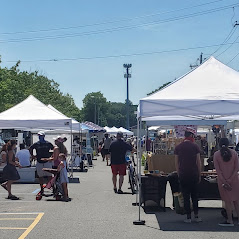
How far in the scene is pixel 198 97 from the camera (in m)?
9.57

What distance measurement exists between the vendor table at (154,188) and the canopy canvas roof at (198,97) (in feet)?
4.85

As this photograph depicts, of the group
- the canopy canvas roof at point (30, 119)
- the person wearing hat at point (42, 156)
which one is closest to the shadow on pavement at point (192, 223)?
the person wearing hat at point (42, 156)

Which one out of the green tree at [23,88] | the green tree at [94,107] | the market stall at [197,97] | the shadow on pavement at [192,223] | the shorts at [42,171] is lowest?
the shadow on pavement at [192,223]

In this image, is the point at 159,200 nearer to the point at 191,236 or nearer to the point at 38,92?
the point at 191,236

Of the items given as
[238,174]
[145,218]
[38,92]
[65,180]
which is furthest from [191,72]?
[38,92]

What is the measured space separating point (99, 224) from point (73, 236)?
112 centimetres

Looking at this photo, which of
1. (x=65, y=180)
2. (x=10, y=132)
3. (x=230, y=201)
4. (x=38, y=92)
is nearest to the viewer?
(x=230, y=201)

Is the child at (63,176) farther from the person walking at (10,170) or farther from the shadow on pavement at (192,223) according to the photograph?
the shadow on pavement at (192,223)

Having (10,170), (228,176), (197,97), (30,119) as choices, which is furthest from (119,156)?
(228,176)

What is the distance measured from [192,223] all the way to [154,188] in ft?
5.23

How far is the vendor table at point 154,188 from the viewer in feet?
34.6

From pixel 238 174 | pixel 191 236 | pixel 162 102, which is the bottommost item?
pixel 191 236

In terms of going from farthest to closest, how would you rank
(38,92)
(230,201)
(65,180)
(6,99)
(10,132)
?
(38,92), (10,132), (6,99), (65,180), (230,201)

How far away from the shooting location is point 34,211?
34.7 feet
